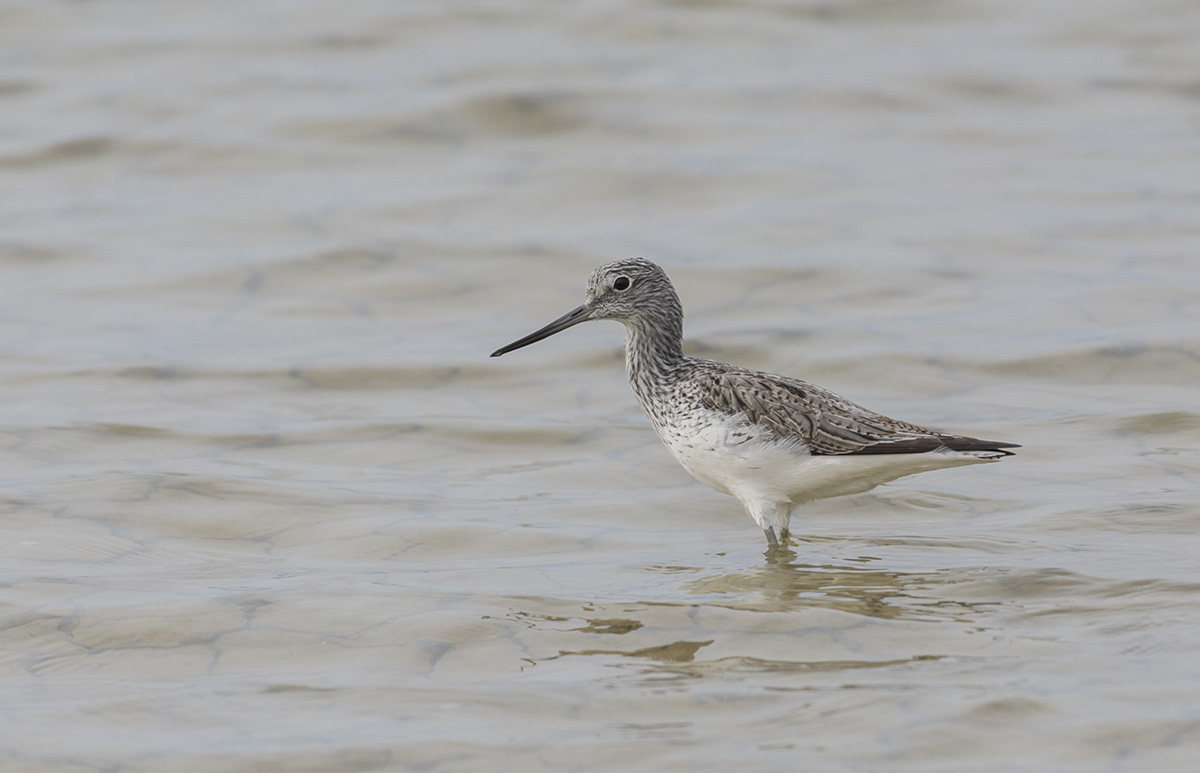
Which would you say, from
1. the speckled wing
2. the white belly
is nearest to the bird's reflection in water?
the white belly

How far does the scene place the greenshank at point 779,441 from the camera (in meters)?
7.71

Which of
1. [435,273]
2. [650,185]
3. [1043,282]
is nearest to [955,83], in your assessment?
[650,185]

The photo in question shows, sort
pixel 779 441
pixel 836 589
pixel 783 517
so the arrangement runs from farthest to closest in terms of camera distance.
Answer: pixel 783 517
pixel 779 441
pixel 836 589

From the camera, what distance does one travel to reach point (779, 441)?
7.92m

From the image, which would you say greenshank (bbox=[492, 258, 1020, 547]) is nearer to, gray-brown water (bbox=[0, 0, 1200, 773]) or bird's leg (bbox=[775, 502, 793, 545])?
bird's leg (bbox=[775, 502, 793, 545])

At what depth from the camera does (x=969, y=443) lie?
24.7 ft

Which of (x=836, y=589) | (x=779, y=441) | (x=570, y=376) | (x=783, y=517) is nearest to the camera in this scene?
(x=836, y=589)

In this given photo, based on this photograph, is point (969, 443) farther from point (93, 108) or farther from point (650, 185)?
point (93, 108)

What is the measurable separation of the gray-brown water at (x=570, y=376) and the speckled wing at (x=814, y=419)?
0.61 m

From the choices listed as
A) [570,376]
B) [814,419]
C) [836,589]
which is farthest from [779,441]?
[570,376]

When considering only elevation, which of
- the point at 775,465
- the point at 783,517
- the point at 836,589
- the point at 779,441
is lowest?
the point at 836,589

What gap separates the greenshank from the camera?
7.71 m

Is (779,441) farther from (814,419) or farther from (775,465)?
(814,419)

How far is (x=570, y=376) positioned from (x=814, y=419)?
13.5 feet
